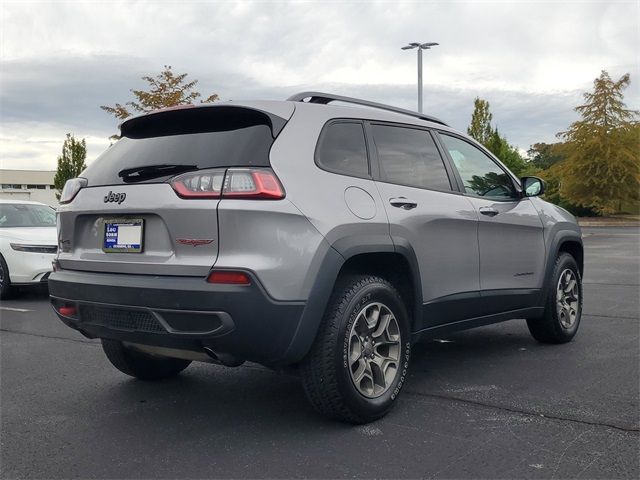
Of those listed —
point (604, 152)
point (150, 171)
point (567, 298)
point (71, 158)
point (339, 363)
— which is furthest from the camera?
point (71, 158)

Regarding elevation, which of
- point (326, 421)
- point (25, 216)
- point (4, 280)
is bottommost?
point (326, 421)

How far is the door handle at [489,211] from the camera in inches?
196

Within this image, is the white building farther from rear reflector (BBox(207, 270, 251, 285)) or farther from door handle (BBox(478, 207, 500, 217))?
rear reflector (BBox(207, 270, 251, 285))

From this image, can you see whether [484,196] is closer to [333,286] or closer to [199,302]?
[333,286]

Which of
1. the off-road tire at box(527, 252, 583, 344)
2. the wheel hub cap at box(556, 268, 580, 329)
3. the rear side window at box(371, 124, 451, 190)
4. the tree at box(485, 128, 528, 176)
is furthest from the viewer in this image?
the tree at box(485, 128, 528, 176)

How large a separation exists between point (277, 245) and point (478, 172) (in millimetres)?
2345

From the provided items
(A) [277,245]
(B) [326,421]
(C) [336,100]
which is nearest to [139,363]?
(B) [326,421]

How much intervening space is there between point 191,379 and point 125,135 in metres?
1.78

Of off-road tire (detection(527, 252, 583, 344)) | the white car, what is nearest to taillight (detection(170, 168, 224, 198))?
off-road tire (detection(527, 252, 583, 344))

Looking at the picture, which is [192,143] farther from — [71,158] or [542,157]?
[542,157]

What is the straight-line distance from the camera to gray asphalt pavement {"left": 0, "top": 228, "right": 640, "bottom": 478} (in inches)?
129

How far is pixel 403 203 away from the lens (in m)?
4.22

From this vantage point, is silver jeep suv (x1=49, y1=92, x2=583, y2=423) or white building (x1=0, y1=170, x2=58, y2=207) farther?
white building (x1=0, y1=170, x2=58, y2=207)

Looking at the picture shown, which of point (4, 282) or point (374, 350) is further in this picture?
point (4, 282)
